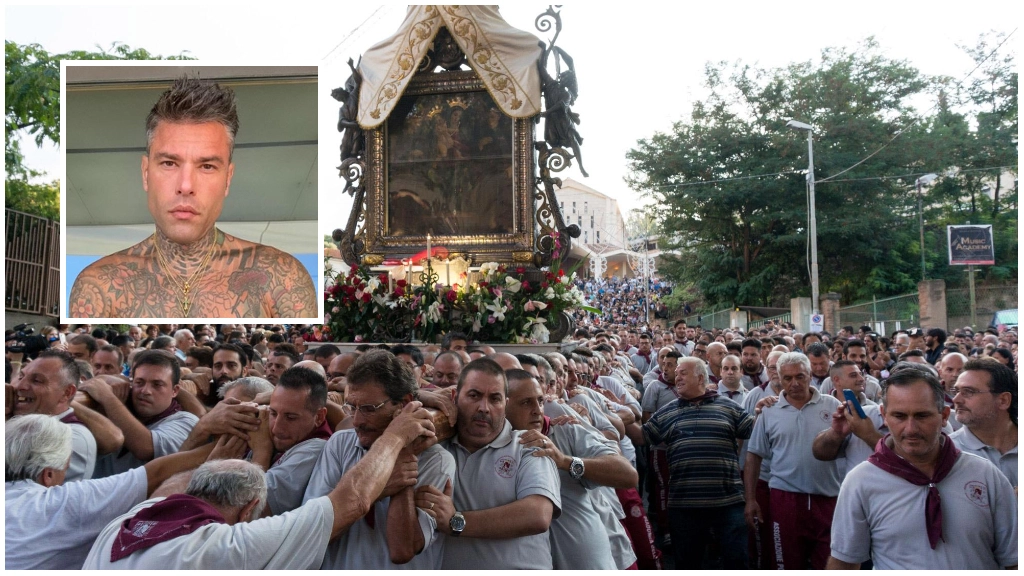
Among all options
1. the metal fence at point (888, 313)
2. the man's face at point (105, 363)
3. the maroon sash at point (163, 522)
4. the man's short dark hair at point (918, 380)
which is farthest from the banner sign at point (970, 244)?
the maroon sash at point (163, 522)

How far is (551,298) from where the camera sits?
1044 cm

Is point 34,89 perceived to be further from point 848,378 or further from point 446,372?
point 848,378

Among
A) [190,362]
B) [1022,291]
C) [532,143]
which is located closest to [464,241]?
[532,143]

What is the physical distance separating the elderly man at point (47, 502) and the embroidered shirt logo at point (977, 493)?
129 inches

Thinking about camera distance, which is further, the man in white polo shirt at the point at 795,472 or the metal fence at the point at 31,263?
the metal fence at the point at 31,263

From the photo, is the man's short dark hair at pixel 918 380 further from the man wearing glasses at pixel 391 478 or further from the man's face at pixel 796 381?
the man's face at pixel 796 381

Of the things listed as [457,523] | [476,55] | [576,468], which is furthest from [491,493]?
Answer: [476,55]

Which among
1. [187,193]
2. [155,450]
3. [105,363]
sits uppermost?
[187,193]

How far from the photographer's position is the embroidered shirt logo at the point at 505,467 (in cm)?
357

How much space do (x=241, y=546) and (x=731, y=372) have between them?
19.3 feet

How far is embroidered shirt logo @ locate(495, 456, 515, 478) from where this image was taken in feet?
11.7

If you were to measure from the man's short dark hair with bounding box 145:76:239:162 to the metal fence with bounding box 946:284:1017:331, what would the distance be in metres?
28.3

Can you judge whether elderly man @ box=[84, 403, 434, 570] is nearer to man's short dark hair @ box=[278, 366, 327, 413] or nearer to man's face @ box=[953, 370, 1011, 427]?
man's short dark hair @ box=[278, 366, 327, 413]

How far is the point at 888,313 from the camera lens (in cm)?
2712
